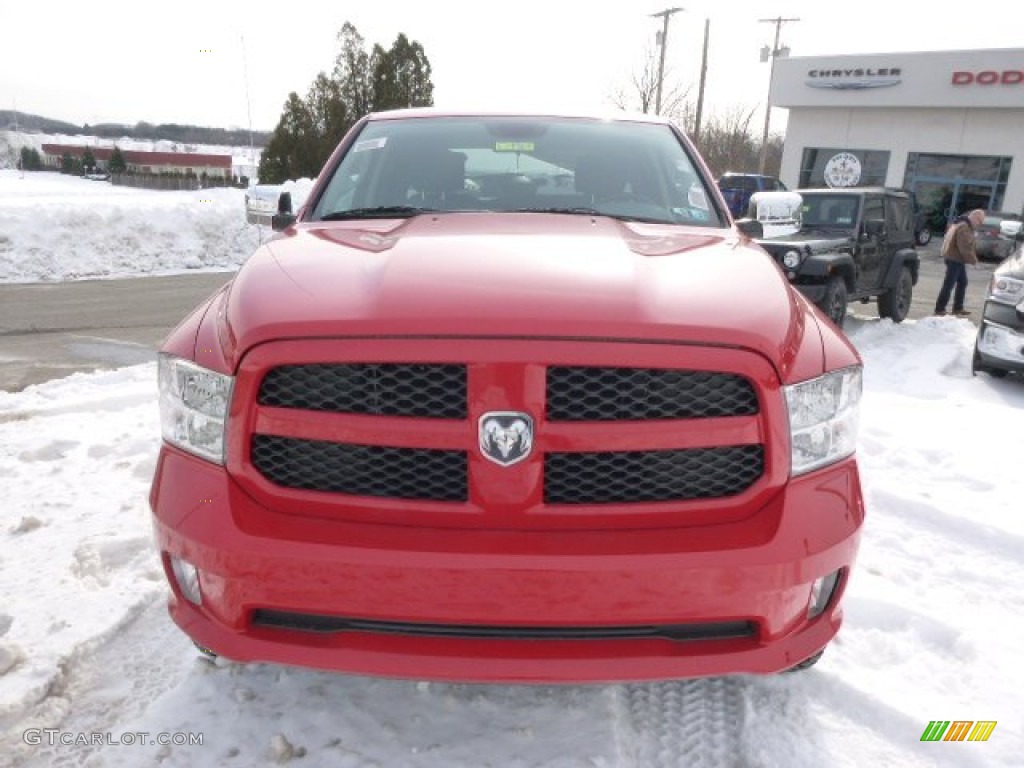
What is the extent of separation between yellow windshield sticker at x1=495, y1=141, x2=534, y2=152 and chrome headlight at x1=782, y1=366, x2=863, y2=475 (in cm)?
180

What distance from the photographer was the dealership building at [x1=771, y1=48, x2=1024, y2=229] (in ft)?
87.5

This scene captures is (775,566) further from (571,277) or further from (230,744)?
(230,744)

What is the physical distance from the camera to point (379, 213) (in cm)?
294

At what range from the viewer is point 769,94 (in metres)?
32.5

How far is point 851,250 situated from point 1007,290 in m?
2.37

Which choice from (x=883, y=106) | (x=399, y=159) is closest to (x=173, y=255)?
(x=399, y=159)

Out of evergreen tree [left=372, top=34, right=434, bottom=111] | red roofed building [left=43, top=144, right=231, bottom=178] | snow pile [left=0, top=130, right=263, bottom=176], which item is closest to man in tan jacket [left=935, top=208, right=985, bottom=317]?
evergreen tree [left=372, top=34, right=434, bottom=111]

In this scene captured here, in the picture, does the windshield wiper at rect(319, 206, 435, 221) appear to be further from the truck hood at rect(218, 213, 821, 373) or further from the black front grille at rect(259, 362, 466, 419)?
the black front grille at rect(259, 362, 466, 419)

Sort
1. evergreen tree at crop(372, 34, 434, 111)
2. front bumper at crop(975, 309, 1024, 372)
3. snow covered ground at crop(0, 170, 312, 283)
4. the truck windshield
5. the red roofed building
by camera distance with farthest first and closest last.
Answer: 1. the red roofed building
2. evergreen tree at crop(372, 34, 434, 111)
3. snow covered ground at crop(0, 170, 312, 283)
4. front bumper at crop(975, 309, 1024, 372)
5. the truck windshield

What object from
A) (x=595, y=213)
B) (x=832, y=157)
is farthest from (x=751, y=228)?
(x=832, y=157)

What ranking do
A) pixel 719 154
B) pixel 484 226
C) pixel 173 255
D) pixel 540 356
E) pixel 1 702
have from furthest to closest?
pixel 719 154
pixel 173 255
pixel 484 226
pixel 1 702
pixel 540 356

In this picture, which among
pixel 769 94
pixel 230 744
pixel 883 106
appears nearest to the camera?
pixel 230 744

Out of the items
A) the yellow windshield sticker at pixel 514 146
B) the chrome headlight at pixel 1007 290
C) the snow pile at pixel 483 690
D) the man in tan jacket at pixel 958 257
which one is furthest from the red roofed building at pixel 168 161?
the snow pile at pixel 483 690

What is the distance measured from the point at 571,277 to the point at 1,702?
6.65 feet
